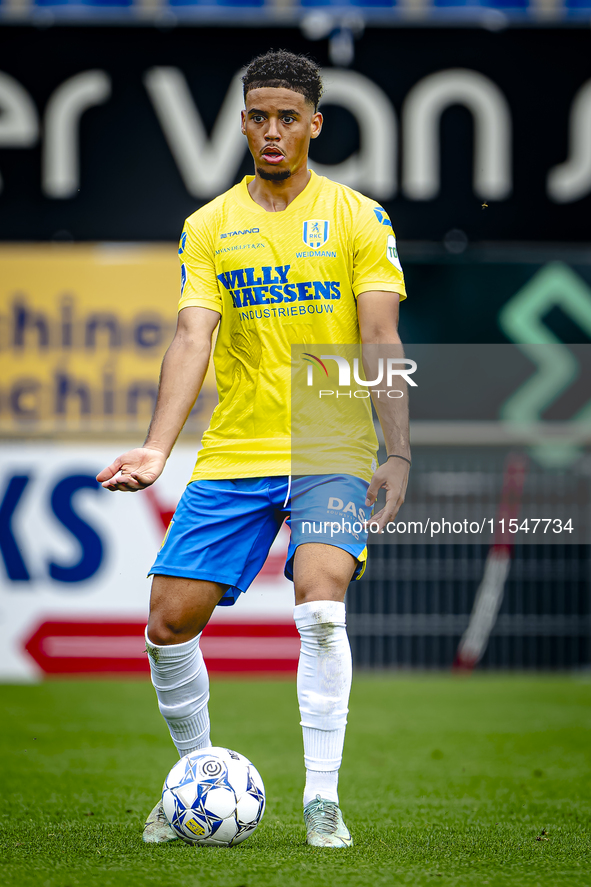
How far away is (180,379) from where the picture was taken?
3176mm

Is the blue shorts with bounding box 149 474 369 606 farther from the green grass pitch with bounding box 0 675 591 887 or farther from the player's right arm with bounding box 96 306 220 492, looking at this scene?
the green grass pitch with bounding box 0 675 591 887

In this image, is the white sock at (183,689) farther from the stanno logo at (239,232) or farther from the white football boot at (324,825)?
the stanno logo at (239,232)

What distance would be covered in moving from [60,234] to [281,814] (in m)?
5.05

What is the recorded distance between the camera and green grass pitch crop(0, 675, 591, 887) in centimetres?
280

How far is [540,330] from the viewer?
789 cm

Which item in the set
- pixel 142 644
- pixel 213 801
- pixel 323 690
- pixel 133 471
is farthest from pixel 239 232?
pixel 142 644

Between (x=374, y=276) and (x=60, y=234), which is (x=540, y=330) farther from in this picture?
(x=374, y=276)

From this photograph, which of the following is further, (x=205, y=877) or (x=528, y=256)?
(x=528, y=256)

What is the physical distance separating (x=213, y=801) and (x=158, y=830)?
260 mm

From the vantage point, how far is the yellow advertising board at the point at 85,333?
7684mm

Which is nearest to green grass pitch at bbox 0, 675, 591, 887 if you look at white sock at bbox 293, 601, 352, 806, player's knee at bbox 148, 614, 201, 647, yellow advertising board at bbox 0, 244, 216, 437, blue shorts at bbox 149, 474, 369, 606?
white sock at bbox 293, 601, 352, 806

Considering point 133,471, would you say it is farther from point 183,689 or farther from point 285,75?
point 285,75

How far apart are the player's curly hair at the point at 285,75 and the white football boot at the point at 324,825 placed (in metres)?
1.77

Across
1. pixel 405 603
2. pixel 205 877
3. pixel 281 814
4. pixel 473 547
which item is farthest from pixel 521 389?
pixel 205 877
